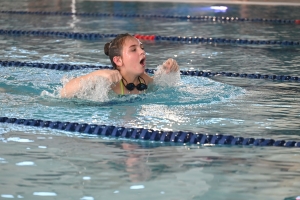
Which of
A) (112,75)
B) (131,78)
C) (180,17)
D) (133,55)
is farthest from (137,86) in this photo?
(180,17)

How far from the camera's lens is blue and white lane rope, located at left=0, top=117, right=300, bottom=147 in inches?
150

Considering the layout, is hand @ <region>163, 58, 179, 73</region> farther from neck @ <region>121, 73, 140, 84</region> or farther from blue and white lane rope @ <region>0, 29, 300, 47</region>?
blue and white lane rope @ <region>0, 29, 300, 47</region>

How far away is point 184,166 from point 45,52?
4.63 meters

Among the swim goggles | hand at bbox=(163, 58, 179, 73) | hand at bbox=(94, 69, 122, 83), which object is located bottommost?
the swim goggles

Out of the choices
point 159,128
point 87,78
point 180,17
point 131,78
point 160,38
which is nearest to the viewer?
point 159,128

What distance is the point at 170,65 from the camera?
5.02 meters

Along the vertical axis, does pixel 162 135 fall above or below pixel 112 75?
below

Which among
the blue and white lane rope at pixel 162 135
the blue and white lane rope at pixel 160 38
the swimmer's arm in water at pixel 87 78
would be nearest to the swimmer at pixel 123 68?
the swimmer's arm in water at pixel 87 78

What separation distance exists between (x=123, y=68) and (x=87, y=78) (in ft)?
1.01

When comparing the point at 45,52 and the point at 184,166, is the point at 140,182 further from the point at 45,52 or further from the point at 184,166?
the point at 45,52

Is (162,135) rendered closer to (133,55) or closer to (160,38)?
(133,55)

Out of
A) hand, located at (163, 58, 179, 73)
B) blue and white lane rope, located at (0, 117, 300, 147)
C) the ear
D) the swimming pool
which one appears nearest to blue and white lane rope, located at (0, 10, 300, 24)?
the swimming pool

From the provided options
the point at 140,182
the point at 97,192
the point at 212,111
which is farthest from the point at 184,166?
the point at 212,111

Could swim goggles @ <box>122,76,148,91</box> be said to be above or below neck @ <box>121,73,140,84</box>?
below
